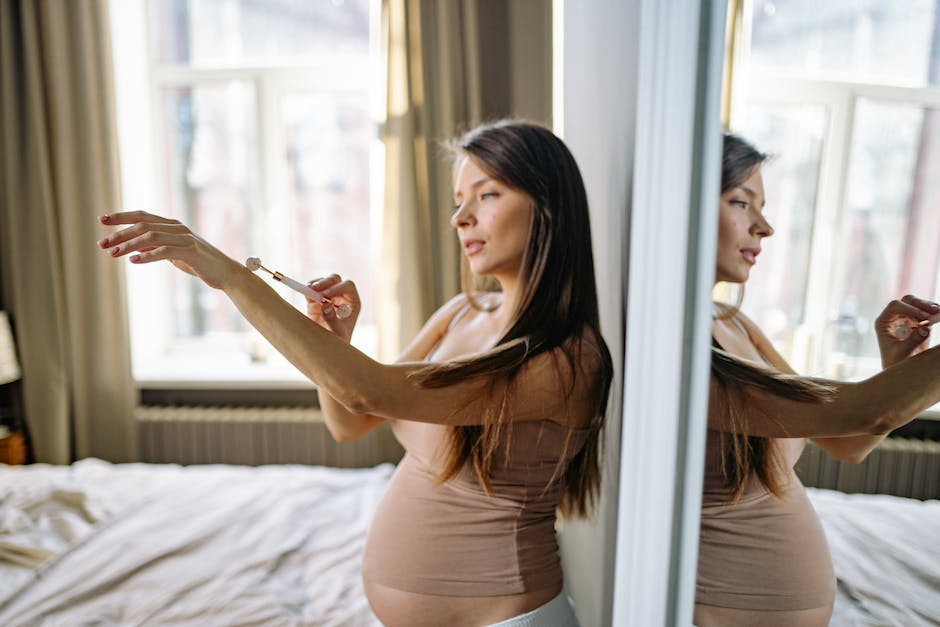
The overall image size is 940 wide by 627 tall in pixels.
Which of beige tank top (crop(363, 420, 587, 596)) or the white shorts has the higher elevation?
beige tank top (crop(363, 420, 587, 596))

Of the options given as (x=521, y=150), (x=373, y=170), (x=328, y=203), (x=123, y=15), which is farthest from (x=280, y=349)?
(x=123, y=15)

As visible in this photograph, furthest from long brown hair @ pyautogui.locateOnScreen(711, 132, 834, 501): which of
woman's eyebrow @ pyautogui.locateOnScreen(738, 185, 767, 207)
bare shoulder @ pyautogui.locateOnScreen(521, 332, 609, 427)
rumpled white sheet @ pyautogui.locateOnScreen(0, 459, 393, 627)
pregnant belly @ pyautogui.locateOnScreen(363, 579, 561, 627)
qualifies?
rumpled white sheet @ pyautogui.locateOnScreen(0, 459, 393, 627)

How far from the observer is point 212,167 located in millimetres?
2250

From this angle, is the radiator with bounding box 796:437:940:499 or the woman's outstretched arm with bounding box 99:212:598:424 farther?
the woman's outstretched arm with bounding box 99:212:598:424

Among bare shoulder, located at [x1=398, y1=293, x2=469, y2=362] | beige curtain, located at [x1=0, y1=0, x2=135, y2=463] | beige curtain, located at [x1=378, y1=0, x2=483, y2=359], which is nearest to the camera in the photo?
bare shoulder, located at [x1=398, y1=293, x2=469, y2=362]

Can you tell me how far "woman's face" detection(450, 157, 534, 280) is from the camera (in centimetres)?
56

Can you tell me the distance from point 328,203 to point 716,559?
209 centimetres

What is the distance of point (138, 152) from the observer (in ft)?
6.77

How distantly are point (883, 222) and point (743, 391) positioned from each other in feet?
0.35

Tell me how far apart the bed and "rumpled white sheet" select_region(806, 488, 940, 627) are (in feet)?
2.46

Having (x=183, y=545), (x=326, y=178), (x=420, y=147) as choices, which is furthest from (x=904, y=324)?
(x=326, y=178)

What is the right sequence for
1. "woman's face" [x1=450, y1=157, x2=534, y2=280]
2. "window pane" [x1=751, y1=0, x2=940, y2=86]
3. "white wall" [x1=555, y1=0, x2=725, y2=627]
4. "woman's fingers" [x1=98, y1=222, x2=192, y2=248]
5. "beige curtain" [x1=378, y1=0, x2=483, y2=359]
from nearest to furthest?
1. "window pane" [x1=751, y1=0, x2=940, y2=86]
2. "white wall" [x1=555, y1=0, x2=725, y2=627]
3. "woman's fingers" [x1=98, y1=222, x2=192, y2=248]
4. "woman's face" [x1=450, y1=157, x2=534, y2=280]
5. "beige curtain" [x1=378, y1=0, x2=483, y2=359]

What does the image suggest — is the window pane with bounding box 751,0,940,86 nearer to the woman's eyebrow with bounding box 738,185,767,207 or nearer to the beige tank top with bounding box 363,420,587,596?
the woman's eyebrow with bounding box 738,185,767,207

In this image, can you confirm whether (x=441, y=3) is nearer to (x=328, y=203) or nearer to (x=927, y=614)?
(x=328, y=203)
